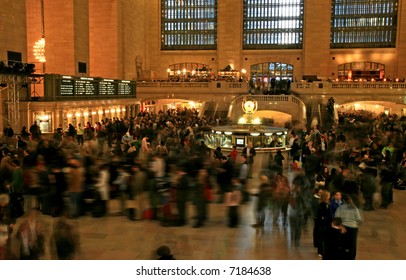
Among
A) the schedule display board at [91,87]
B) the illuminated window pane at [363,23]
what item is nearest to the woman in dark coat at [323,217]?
the schedule display board at [91,87]

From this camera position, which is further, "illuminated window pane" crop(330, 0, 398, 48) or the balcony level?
"illuminated window pane" crop(330, 0, 398, 48)

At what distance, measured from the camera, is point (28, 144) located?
1405cm

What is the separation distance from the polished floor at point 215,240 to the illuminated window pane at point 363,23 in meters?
40.1

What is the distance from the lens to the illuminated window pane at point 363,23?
46812 mm

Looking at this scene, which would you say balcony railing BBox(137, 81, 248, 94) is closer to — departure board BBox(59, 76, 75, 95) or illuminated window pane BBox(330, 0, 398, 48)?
Answer: departure board BBox(59, 76, 75, 95)

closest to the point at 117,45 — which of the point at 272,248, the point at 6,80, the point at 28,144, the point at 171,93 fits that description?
the point at 171,93

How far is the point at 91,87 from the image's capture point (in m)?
26.2

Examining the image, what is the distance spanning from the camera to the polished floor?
8391 millimetres

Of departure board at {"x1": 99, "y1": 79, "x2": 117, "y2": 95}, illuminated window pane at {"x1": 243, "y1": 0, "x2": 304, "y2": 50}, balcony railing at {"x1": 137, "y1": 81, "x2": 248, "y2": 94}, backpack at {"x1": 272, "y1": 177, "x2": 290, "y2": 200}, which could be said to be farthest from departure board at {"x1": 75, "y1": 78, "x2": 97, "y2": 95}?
illuminated window pane at {"x1": 243, "y1": 0, "x2": 304, "y2": 50}

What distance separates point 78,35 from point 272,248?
24950mm

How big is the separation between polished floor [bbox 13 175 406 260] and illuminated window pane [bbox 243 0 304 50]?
40.1m

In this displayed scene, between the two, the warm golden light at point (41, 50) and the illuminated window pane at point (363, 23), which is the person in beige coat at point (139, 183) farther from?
the illuminated window pane at point (363, 23)

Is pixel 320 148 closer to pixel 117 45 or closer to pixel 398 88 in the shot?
pixel 398 88

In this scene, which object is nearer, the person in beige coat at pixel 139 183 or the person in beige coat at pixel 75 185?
the person in beige coat at pixel 75 185
